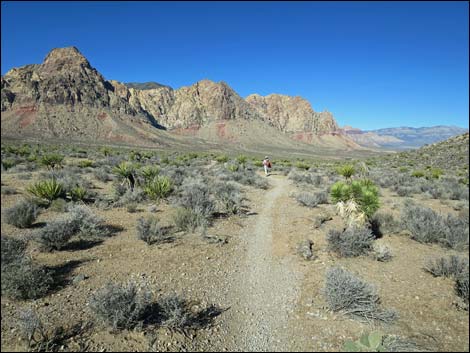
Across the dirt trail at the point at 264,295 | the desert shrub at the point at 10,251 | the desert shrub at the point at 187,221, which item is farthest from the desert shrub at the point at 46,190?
the dirt trail at the point at 264,295

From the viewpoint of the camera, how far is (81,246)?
695 cm

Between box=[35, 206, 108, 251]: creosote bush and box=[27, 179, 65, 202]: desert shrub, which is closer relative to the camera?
box=[35, 206, 108, 251]: creosote bush

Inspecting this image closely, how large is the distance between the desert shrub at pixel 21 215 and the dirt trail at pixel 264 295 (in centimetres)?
556

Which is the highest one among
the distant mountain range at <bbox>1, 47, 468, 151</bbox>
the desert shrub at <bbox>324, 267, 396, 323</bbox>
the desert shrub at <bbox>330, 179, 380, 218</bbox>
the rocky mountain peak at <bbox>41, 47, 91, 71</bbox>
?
the rocky mountain peak at <bbox>41, 47, 91, 71</bbox>

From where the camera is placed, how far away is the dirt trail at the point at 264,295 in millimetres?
4031

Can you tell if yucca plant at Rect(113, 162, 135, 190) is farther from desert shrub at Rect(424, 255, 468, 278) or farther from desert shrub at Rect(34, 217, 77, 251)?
desert shrub at Rect(424, 255, 468, 278)

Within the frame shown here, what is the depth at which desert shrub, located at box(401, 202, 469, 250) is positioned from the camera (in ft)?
20.1

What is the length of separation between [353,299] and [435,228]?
430 centimetres

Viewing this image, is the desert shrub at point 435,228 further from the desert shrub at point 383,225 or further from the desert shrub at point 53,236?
the desert shrub at point 53,236

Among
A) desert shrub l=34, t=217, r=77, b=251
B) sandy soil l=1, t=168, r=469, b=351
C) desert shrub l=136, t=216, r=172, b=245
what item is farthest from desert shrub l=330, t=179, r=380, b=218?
desert shrub l=34, t=217, r=77, b=251

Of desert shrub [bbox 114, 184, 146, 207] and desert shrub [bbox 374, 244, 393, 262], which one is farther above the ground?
desert shrub [bbox 374, 244, 393, 262]

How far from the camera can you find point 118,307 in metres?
3.96

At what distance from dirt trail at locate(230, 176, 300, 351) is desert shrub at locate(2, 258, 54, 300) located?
311cm

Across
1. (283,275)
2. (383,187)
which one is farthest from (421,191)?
(283,275)
